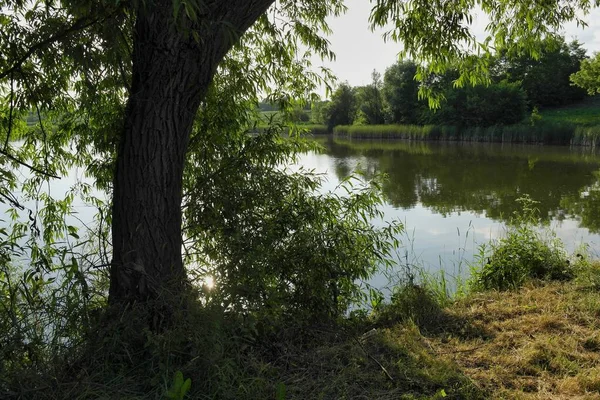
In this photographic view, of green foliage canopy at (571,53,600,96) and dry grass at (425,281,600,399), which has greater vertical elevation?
green foliage canopy at (571,53,600,96)

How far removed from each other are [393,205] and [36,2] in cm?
1033

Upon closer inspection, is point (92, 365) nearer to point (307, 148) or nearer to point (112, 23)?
point (112, 23)

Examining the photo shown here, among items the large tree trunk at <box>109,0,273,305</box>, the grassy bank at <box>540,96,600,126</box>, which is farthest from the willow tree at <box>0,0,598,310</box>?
the grassy bank at <box>540,96,600,126</box>

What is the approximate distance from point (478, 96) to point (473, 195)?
2835cm

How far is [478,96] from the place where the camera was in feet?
130

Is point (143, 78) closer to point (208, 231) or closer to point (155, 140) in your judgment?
point (155, 140)

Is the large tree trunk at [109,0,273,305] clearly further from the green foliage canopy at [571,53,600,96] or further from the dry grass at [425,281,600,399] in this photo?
the green foliage canopy at [571,53,600,96]

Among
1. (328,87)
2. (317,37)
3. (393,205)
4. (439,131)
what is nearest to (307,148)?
(328,87)

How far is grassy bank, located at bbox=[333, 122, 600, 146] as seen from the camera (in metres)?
29.4

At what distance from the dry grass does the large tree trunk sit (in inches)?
73.4

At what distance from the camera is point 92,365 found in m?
2.47

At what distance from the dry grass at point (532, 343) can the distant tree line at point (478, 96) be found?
987 inches

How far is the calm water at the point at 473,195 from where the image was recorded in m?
8.62

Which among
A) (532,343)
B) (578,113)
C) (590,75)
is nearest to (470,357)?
(532,343)
